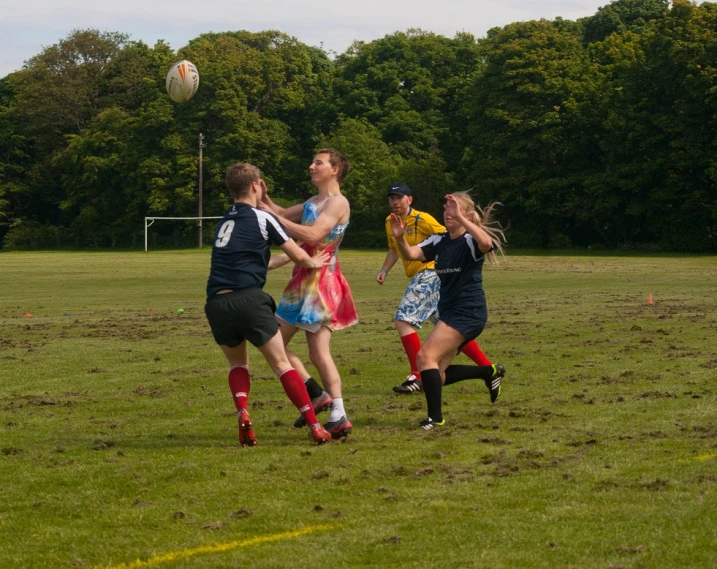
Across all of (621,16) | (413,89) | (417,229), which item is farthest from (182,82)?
(621,16)

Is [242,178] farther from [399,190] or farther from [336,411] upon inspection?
[399,190]

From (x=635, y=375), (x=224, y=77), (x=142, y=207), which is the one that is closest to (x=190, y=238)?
(x=142, y=207)

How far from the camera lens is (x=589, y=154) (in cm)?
6600

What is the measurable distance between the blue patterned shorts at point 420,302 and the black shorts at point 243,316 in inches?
138

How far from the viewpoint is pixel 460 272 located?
8.77 metres

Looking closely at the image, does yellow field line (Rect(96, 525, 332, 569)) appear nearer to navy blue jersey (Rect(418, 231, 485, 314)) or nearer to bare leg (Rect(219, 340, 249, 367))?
bare leg (Rect(219, 340, 249, 367))

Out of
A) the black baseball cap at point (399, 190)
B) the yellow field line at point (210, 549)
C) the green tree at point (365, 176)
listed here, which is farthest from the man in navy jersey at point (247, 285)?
the green tree at point (365, 176)

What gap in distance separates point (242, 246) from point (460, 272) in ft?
7.07

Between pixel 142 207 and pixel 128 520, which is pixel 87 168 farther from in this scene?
pixel 128 520

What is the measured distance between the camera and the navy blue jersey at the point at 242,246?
24.3 feet

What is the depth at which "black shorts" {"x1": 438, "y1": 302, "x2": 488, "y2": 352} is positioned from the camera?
8617 mm

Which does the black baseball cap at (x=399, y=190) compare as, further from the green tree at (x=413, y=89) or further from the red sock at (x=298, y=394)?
the green tree at (x=413, y=89)

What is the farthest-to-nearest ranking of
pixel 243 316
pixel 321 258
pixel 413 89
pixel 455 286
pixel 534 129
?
pixel 413 89 < pixel 534 129 < pixel 455 286 < pixel 321 258 < pixel 243 316

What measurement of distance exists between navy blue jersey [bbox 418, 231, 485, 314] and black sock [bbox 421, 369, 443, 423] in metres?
0.64
